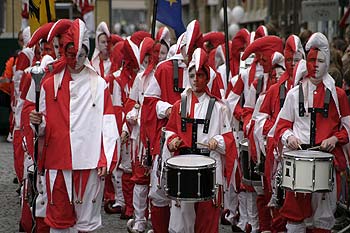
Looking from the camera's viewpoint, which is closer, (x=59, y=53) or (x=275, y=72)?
(x=59, y=53)

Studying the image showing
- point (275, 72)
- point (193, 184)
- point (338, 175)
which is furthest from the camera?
point (275, 72)

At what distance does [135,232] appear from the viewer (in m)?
10.1

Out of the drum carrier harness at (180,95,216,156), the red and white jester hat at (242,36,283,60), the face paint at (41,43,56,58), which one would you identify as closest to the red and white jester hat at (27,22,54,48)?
the face paint at (41,43,56,58)

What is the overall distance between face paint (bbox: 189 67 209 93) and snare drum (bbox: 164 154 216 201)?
69 cm

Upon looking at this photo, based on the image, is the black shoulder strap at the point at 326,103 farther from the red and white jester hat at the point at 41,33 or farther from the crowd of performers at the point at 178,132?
the red and white jester hat at the point at 41,33

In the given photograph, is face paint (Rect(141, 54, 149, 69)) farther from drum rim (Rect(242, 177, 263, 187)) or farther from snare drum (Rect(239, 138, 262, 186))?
drum rim (Rect(242, 177, 263, 187))

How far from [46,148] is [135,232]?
259 cm

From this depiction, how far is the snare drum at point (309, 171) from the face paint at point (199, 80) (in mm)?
966

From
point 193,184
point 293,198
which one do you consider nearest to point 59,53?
point 193,184

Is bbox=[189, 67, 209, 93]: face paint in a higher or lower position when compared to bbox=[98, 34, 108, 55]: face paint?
lower

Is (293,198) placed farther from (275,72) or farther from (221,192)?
(275,72)

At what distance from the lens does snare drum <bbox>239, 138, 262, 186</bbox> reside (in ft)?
31.7

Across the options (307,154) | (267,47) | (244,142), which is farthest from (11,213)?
(307,154)

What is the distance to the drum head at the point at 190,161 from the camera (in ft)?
24.9
